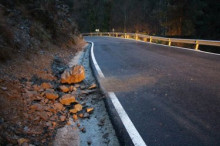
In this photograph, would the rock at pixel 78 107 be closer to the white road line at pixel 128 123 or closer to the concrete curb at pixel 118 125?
the concrete curb at pixel 118 125

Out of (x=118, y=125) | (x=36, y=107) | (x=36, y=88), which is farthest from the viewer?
(x=36, y=88)

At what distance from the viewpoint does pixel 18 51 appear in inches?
271

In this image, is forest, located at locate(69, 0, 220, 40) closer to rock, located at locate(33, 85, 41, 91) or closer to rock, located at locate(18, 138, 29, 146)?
rock, located at locate(33, 85, 41, 91)

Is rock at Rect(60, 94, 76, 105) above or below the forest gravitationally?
below

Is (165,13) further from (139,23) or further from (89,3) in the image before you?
(89,3)

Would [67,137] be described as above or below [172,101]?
below

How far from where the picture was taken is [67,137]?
342 cm

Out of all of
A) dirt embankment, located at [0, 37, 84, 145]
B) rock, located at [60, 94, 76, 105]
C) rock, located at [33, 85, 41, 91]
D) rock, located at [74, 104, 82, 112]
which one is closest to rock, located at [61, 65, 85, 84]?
dirt embankment, located at [0, 37, 84, 145]

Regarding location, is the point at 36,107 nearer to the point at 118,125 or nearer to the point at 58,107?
the point at 58,107

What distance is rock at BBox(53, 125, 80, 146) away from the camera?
10.6ft

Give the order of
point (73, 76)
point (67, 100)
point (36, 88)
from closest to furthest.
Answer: point (67, 100)
point (36, 88)
point (73, 76)

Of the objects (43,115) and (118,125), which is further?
(43,115)

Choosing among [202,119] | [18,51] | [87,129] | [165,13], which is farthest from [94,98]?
[165,13]

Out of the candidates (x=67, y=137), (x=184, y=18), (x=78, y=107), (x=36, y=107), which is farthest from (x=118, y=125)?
(x=184, y=18)
